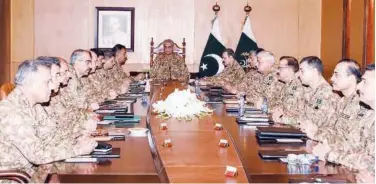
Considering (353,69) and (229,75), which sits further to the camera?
(229,75)

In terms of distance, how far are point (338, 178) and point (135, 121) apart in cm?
177

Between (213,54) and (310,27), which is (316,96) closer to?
(213,54)

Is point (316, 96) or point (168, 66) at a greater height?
point (168, 66)

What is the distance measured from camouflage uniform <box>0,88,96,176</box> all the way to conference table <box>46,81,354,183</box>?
0.30 feet

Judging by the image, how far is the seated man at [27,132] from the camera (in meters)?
2.38

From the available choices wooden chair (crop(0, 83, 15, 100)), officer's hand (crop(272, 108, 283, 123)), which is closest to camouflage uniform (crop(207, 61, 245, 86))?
officer's hand (crop(272, 108, 283, 123))

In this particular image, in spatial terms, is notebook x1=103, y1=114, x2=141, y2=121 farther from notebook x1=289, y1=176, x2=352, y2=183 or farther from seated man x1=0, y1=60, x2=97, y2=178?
notebook x1=289, y1=176, x2=352, y2=183

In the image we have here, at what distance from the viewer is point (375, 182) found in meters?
2.03

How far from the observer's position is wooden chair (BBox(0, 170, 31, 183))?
2.27 m

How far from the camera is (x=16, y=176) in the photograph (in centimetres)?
227

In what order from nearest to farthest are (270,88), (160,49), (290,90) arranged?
(290,90) < (270,88) < (160,49)

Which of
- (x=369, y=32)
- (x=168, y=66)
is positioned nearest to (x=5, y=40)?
(x=168, y=66)

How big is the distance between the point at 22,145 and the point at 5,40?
710 cm

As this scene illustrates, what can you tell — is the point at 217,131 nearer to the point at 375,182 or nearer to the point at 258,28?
the point at 375,182
